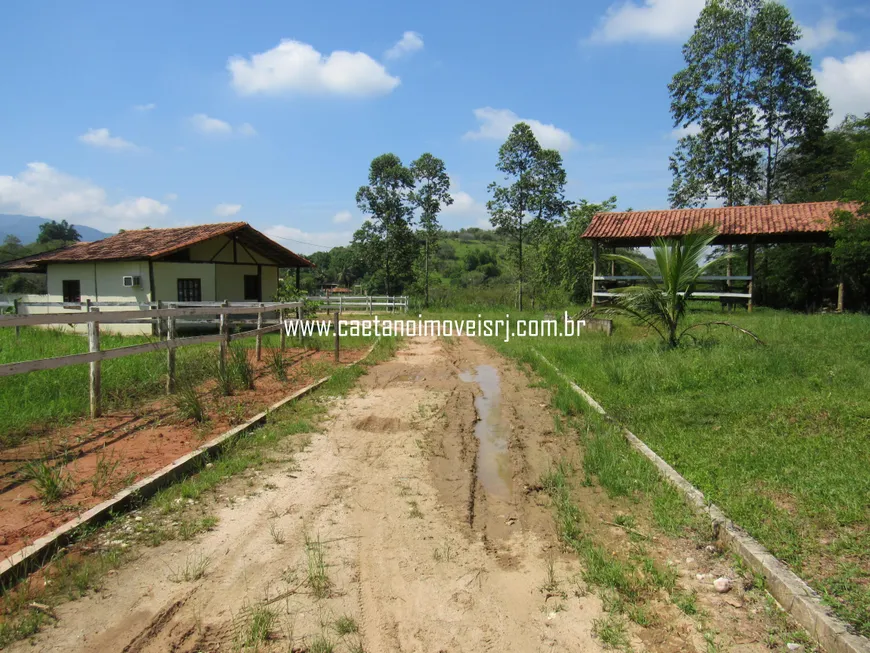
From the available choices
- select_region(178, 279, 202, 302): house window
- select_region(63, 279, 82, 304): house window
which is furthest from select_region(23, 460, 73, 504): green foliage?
select_region(63, 279, 82, 304): house window

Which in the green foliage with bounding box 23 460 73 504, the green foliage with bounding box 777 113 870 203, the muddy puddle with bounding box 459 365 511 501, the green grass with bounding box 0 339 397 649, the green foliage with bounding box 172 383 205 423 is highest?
the green foliage with bounding box 777 113 870 203

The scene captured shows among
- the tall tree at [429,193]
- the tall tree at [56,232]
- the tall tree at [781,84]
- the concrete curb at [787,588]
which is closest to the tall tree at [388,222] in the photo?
the tall tree at [429,193]

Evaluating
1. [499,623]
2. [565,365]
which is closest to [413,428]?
[499,623]

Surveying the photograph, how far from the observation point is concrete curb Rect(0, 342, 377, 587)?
10.5 feet

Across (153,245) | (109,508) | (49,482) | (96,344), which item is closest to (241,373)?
(96,344)

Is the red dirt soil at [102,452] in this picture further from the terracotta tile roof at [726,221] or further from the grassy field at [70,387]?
the terracotta tile roof at [726,221]

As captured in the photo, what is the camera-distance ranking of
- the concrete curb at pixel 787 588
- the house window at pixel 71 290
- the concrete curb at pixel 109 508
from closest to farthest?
the concrete curb at pixel 787 588 → the concrete curb at pixel 109 508 → the house window at pixel 71 290

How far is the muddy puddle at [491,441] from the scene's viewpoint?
506 centimetres

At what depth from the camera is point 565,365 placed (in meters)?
10.9

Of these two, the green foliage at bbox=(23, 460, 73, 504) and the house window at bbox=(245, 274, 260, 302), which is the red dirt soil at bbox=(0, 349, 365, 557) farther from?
the house window at bbox=(245, 274, 260, 302)

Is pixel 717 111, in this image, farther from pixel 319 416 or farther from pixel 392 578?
pixel 392 578

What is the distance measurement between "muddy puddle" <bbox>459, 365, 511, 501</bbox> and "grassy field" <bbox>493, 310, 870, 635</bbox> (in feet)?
5.07

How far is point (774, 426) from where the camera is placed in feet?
18.9

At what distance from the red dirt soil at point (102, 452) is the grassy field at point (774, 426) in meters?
4.96
